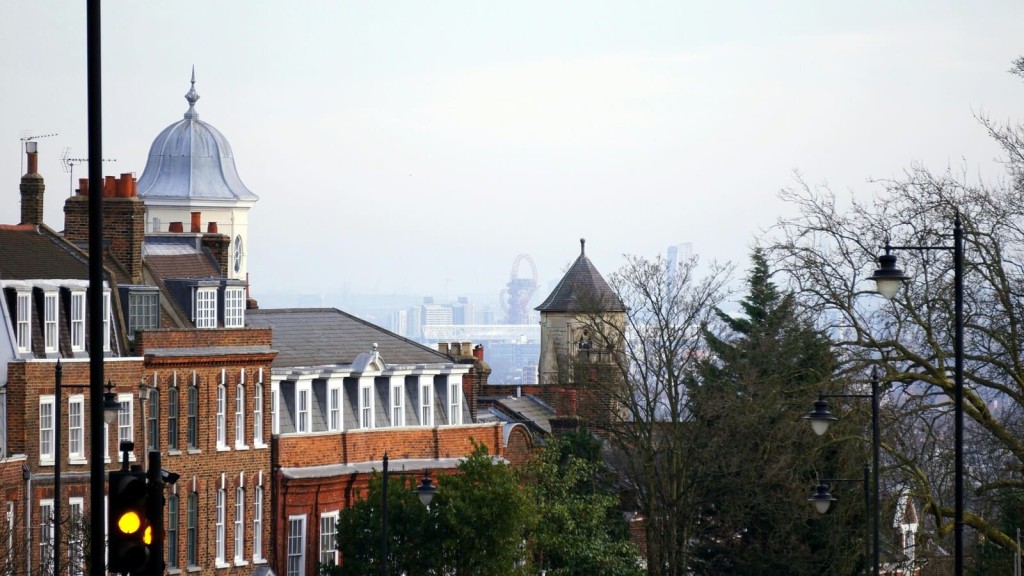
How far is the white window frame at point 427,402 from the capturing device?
72188 mm

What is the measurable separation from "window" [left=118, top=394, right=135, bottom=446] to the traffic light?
36099 mm

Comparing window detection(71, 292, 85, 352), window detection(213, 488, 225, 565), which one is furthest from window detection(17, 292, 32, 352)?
window detection(213, 488, 225, 565)

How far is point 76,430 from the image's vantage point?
56.7 m

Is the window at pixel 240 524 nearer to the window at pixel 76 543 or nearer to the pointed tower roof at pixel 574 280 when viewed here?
the window at pixel 76 543

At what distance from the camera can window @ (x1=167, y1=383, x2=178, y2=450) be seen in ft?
197

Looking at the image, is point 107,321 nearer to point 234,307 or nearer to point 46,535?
point 46,535

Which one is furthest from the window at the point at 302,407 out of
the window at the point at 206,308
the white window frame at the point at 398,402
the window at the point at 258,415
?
the white window frame at the point at 398,402

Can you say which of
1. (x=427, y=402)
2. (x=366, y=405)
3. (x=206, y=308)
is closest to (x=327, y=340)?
(x=366, y=405)

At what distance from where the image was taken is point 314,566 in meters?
66.4

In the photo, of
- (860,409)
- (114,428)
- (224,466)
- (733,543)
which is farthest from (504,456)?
(860,409)

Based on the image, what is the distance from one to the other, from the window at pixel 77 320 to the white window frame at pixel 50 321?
2.11 ft

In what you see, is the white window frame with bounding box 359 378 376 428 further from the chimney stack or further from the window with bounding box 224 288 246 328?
the chimney stack

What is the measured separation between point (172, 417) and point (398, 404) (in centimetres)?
1220

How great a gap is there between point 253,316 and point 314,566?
10.3 meters
